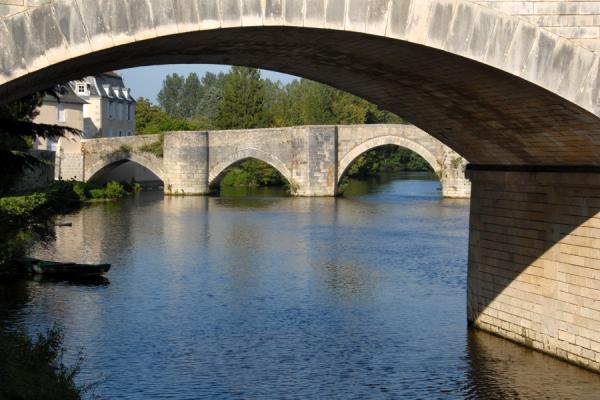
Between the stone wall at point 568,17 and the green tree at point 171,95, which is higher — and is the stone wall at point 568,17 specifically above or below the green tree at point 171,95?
below

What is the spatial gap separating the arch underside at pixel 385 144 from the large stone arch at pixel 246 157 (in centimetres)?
314

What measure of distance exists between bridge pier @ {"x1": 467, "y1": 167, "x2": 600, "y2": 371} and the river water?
0.42 meters

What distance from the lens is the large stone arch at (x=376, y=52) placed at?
911cm

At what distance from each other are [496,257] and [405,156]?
81018 mm

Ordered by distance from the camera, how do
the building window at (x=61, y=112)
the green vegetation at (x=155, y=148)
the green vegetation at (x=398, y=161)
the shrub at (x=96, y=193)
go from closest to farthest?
1. the shrub at (x=96, y=193)
2. the green vegetation at (x=155, y=148)
3. the building window at (x=61, y=112)
4. the green vegetation at (x=398, y=161)

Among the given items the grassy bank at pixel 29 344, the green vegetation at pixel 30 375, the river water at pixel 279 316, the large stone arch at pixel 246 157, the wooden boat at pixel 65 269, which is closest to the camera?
the green vegetation at pixel 30 375

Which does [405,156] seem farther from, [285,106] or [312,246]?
[312,246]

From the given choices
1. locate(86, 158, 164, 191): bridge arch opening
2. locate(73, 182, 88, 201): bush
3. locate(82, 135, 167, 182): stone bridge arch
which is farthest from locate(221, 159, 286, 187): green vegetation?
locate(73, 182, 88, 201): bush

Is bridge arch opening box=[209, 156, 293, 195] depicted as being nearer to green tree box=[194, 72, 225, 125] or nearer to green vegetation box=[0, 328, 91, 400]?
green vegetation box=[0, 328, 91, 400]

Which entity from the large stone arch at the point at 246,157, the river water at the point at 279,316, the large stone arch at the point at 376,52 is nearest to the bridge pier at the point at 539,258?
the river water at the point at 279,316

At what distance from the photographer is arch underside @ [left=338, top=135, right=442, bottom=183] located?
53.5 m

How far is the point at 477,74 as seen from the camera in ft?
39.1

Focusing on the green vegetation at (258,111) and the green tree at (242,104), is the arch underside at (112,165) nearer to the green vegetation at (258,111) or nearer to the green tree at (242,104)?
the green vegetation at (258,111)

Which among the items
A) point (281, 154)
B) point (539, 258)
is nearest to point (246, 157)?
point (281, 154)
